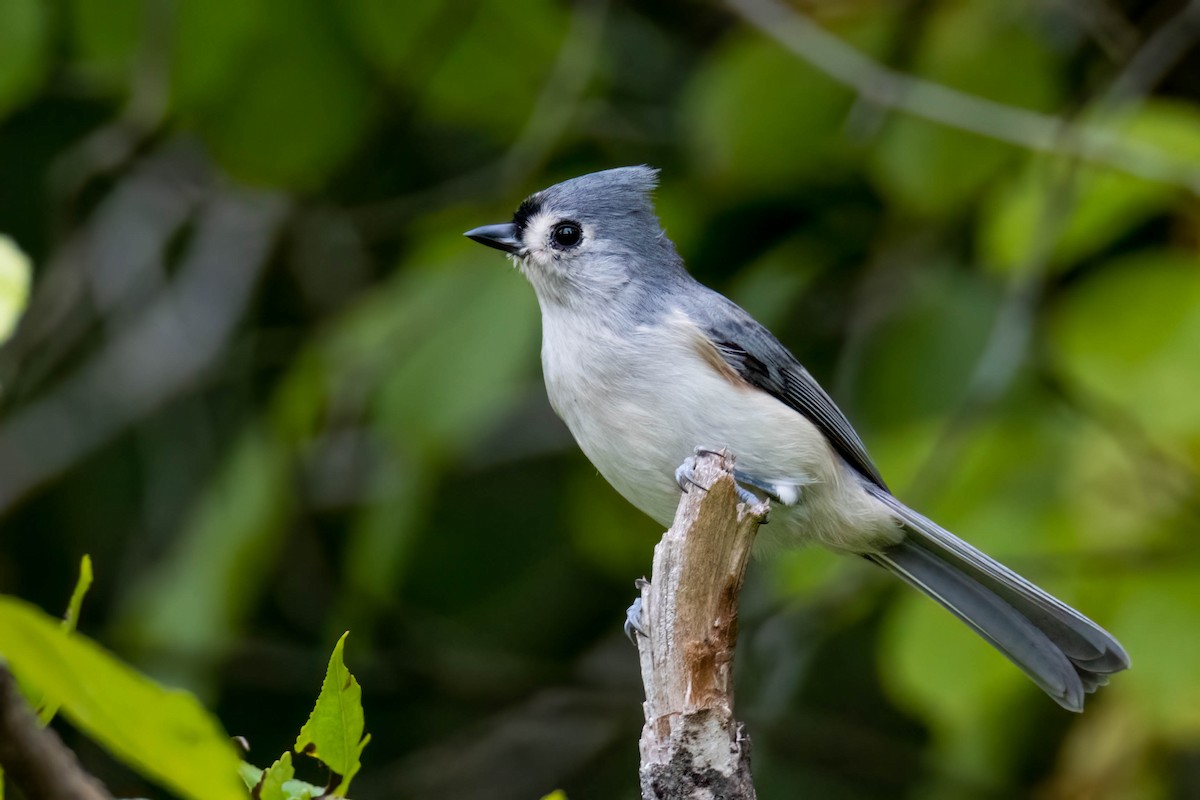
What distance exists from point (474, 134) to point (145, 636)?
1.85m

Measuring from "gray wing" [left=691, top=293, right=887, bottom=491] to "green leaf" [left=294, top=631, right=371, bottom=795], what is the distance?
4.54 feet

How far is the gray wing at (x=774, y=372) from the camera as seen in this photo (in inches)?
93.4

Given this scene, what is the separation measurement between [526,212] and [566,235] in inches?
3.7

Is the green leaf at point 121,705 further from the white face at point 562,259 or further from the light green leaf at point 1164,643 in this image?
the light green leaf at point 1164,643

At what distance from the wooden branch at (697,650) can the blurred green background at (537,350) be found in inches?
37.3

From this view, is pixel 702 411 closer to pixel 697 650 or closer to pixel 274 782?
pixel 697 650

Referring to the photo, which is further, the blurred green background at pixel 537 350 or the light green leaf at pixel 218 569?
the light green leaf at pixel 218 569

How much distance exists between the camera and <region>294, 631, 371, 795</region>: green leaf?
1014 mm

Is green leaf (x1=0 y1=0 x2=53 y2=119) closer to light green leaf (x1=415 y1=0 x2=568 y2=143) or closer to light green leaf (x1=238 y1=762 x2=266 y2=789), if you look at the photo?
light green leaf (x1=415 y1=0 x2=568 y2=143)

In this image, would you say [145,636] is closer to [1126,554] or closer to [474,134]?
[474,134]

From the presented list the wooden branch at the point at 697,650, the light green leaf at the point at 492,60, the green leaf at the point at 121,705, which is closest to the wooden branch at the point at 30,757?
the green leaf at the point at 121,705

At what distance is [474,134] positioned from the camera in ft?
13.2

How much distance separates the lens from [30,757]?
2.23 ft

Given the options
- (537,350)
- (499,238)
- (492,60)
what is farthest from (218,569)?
(492,60)
